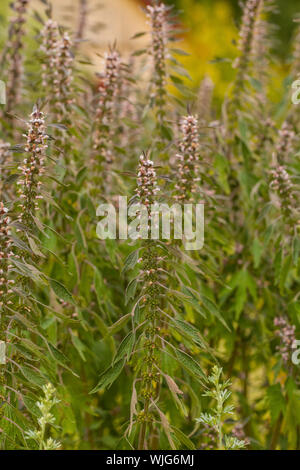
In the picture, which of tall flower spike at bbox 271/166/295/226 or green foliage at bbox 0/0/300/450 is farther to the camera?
tall flower spike at bbox 271/166/295/226

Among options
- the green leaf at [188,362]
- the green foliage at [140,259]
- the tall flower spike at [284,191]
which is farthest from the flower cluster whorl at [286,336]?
the green leaf at [188,362]

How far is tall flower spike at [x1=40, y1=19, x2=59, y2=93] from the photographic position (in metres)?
1.99

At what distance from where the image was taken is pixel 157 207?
1.49m

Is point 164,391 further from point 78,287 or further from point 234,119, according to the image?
point 234,119

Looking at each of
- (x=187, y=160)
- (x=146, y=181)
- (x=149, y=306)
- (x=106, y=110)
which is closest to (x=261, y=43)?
(x=106, y=110)

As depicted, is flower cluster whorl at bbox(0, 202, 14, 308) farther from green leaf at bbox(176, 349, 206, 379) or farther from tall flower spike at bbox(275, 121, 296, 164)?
tall flower spike at bbox(275, 121, 296, 164)

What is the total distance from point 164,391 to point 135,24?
8.81 meters

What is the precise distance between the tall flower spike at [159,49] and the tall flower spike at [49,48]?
0.31 m

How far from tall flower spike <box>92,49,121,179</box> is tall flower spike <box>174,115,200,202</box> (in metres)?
0.33

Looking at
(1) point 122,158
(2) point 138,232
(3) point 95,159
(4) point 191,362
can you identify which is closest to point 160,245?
(2) point 138,232

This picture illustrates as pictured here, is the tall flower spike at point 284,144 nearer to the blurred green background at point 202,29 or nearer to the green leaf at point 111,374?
the green leaf at point 111,374

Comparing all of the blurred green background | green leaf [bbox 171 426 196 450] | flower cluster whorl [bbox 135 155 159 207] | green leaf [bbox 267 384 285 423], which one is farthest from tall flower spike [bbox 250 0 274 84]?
the blurred green background

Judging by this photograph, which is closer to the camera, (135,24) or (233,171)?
(233,171)

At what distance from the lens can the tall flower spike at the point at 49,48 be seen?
1988 mm
